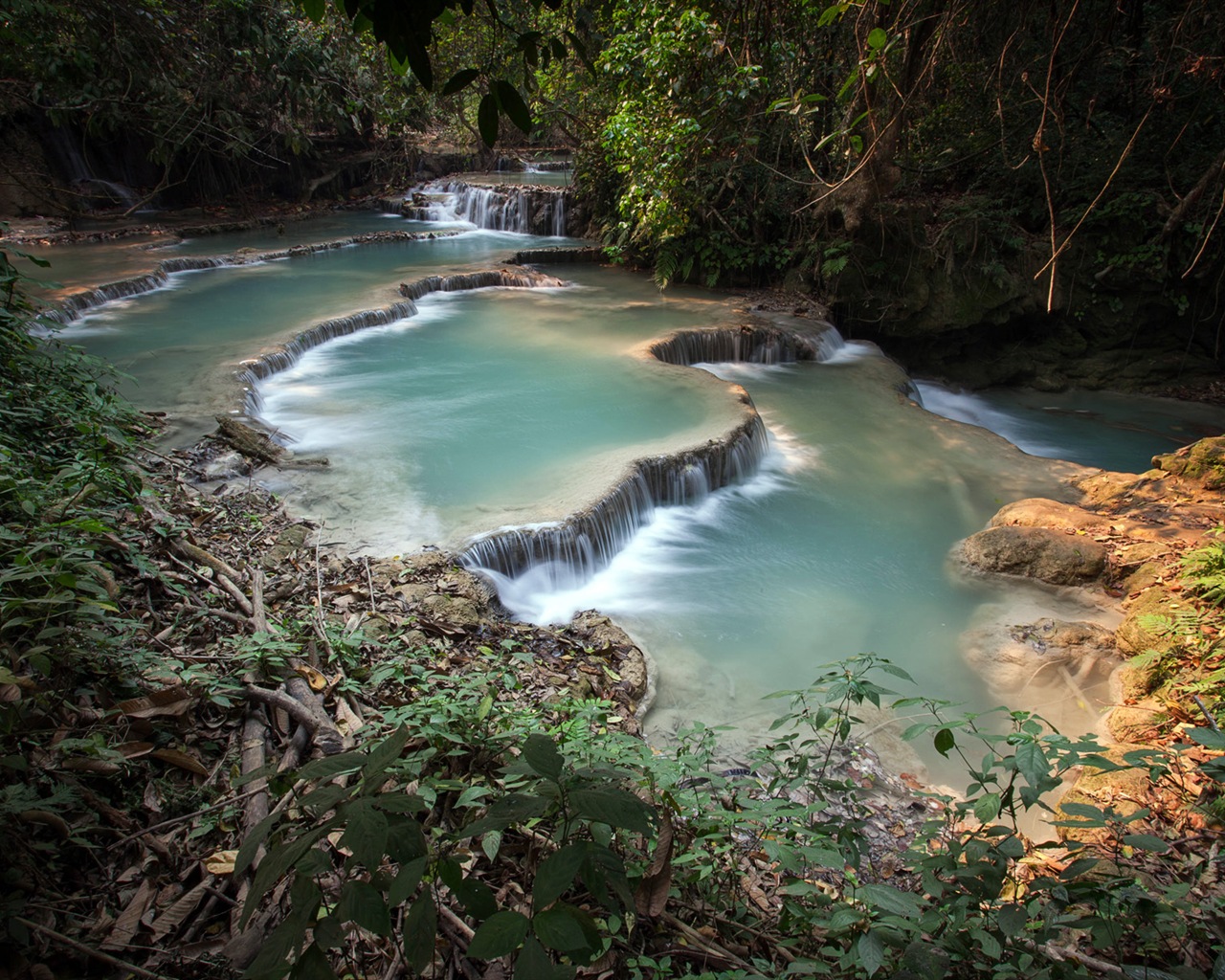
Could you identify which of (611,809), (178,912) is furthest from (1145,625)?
(178,912)

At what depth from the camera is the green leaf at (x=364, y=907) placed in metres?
1.22

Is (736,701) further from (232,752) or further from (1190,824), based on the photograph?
(232,752)

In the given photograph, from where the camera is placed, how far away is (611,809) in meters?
1.34

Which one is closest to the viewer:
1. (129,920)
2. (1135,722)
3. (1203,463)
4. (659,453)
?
(129,920)

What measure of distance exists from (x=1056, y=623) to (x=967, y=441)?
3.29 meters

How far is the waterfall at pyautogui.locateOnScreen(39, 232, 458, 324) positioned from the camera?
982 centimetres

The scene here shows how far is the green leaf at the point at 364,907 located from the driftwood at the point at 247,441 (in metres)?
5.43

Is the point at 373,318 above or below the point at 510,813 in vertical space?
above

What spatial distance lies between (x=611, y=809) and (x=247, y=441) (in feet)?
19.0

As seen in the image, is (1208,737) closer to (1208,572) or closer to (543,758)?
(543,758)

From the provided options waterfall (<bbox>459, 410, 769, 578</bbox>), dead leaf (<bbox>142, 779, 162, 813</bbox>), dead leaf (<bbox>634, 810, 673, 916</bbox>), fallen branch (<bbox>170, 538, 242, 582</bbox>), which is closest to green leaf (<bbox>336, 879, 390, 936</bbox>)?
dead leaf (<bbox>634, 810, 673, 916</bbox>)

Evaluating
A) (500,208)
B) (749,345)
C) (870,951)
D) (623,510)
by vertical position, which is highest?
(500,208)

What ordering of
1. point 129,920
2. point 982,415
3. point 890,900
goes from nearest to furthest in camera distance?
1. point 890,900
2. point 129,920
3. point 982,415

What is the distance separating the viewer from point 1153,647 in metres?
4.43
